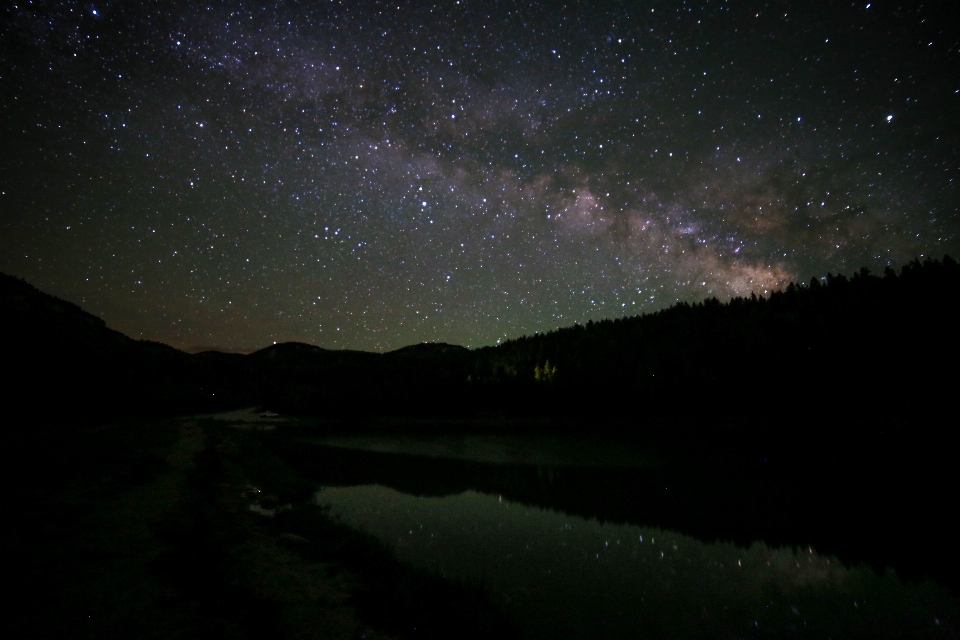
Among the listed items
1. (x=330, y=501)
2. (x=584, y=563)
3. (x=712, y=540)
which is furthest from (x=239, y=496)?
(x=712, y=540)

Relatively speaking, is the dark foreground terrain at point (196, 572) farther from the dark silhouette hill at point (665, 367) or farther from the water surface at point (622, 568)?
the dark silhouette hill at point (665, 367)

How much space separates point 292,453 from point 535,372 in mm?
56732

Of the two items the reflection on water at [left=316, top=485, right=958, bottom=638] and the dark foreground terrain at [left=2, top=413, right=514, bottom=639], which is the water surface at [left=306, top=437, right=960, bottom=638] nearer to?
the reflection on water at [left=316, top=485, right=958, bottom=638]

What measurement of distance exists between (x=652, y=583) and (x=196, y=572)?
1040 cm

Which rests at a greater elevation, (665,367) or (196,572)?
(665,367)

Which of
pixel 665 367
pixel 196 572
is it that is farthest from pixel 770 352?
pixel 196 572

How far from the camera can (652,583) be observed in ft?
38.4

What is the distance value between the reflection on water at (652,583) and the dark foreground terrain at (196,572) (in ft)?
5.14

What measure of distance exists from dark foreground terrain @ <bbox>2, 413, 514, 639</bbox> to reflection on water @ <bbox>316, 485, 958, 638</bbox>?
1.57m

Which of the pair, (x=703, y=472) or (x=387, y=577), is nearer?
(x=387, y=577)

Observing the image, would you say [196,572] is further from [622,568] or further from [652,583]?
[652,583]

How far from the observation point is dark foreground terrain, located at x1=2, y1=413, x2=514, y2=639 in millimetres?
7680

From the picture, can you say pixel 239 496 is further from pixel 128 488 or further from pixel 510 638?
pixel 510 638

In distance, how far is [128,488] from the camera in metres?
18.0
